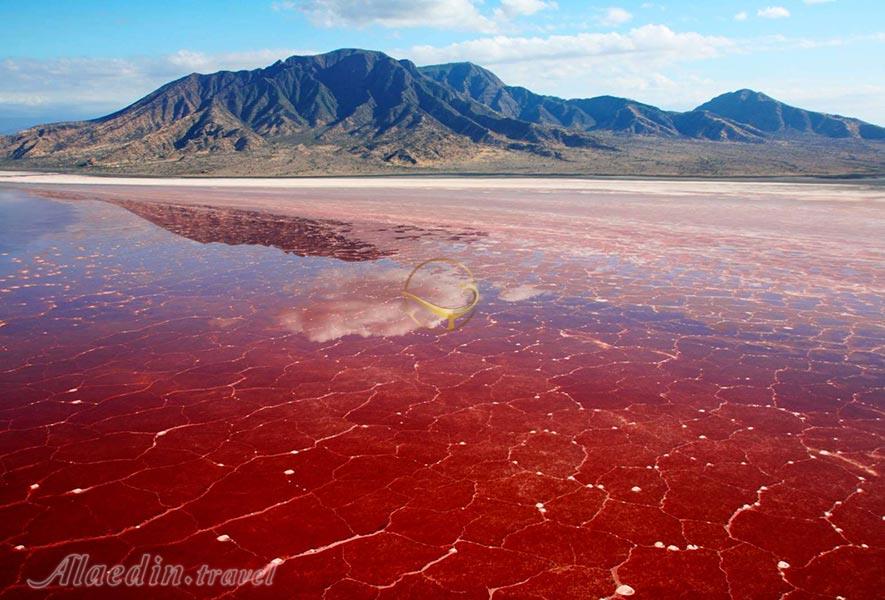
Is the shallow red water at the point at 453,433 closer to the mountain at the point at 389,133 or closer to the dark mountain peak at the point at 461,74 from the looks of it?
the mountain at the point at 389,133

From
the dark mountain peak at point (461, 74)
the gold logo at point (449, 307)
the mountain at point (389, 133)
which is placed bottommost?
the gold logo at point (449, 307)

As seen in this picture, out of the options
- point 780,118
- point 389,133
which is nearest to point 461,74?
point 780,118

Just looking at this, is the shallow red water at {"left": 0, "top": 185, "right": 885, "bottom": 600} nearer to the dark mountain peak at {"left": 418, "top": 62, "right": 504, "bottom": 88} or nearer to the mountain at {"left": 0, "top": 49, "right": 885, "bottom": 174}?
the mountain at {"left": 0, "top": 49, "right": 885, "bottom": 174}

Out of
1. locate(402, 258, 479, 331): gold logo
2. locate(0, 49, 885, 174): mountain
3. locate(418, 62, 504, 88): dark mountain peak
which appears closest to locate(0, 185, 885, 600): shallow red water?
locate(402, 258, 479, 331): gold logo

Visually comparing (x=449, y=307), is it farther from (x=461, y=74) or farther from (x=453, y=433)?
(x=461, y=74)

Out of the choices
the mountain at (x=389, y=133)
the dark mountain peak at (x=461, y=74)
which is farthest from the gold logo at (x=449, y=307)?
the dark mountain peak at (x=461, y=74)

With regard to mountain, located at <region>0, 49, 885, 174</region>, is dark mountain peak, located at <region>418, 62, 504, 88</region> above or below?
above
